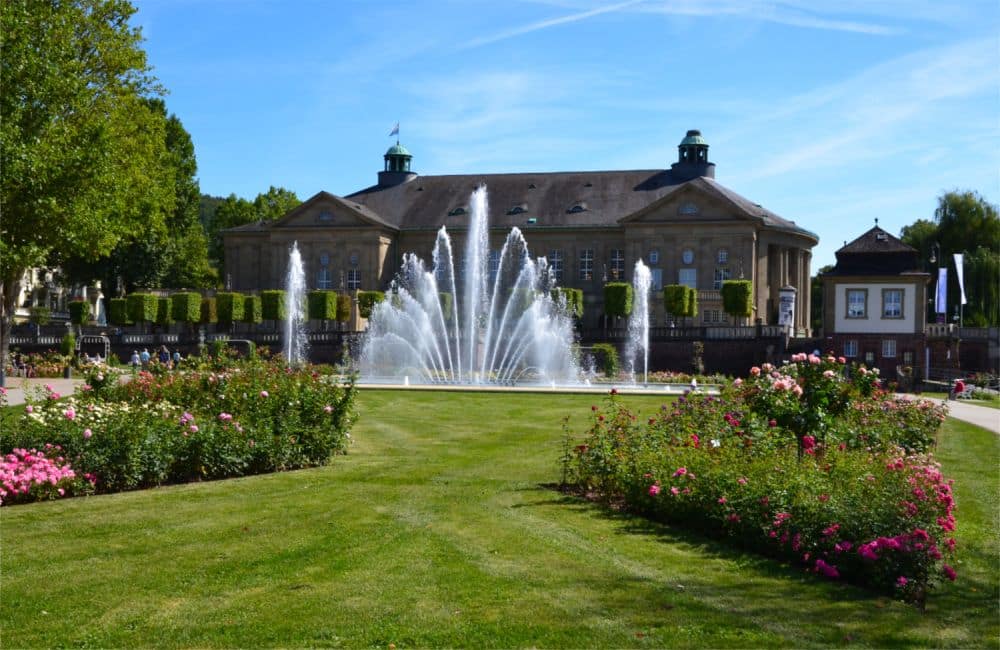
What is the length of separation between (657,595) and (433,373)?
3095 centimetres

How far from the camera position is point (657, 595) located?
7.94m

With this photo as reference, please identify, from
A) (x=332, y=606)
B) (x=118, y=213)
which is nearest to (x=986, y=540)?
(x=332, y=606)

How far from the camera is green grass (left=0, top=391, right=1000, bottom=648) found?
711 cm

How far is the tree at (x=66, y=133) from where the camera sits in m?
24.5

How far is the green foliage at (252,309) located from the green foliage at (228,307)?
1.99 ft

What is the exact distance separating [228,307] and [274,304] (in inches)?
107

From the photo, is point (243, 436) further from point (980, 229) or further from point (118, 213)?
point (980, 229)

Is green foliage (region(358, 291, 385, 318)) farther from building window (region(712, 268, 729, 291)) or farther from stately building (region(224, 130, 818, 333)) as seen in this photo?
building window (region(712, 268, 729, 291))

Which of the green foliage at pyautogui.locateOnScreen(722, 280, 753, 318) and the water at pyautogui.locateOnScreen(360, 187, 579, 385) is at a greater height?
the green foliage at pyautogui.locateOnScreen(722, 280, 753, 318)

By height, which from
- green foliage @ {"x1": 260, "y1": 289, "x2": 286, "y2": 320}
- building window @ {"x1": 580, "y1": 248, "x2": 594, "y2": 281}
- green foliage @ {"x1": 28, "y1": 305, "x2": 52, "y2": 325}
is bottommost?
green foliage @ {"x1": 28, "y1": 305, "x2": 52, "y2": 325}

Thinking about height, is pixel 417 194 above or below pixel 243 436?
above

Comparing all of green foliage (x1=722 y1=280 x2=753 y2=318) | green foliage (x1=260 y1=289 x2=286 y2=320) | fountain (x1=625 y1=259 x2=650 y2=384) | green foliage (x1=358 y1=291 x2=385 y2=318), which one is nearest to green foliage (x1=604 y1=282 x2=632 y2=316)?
fountain (x1=625 y1=259 x2=650 y2=384)

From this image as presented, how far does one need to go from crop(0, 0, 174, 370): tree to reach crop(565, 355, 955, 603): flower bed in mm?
17128

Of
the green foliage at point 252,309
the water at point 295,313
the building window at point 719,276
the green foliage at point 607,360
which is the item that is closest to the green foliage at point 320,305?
the water at point 295,313
